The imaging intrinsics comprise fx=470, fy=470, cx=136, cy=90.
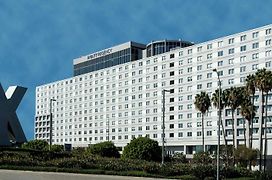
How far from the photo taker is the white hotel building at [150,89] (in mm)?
Result: 108438

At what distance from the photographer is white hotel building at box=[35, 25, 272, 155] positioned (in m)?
108

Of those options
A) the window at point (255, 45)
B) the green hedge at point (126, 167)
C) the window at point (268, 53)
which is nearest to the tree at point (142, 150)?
the green hedge at point (126, 167)

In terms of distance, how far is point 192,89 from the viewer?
119 meters

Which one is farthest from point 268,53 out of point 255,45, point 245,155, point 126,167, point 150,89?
point 126,167

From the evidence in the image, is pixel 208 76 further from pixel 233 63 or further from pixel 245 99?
pixel 245 99

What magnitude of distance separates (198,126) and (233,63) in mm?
18074

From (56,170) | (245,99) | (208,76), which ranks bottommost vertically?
(56,170)

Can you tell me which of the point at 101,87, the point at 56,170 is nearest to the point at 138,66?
the point at 101,87

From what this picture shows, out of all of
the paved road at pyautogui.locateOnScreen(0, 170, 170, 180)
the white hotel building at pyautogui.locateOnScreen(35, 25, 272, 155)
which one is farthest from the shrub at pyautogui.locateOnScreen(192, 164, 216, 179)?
the white hotel building at pyautogui.locateOnScreen(35, 25, 272, 155)

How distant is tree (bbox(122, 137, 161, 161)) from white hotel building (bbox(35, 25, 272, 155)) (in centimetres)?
3930

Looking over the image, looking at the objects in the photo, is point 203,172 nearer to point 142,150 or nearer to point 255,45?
point 142,150

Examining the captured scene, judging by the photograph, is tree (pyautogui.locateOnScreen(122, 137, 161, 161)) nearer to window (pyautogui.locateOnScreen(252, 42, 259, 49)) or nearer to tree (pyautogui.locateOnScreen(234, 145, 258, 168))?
tree (pyautogui.locateOnScreen(234, 145, 258, 168))

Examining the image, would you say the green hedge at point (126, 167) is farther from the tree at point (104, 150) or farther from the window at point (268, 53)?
the window at point (268, 53)

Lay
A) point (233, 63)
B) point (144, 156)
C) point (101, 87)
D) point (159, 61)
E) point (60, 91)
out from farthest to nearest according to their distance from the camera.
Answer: point (60, 91) → point (101, 87) → point (159, 61) → point (233, 63) → point (144, 156)
